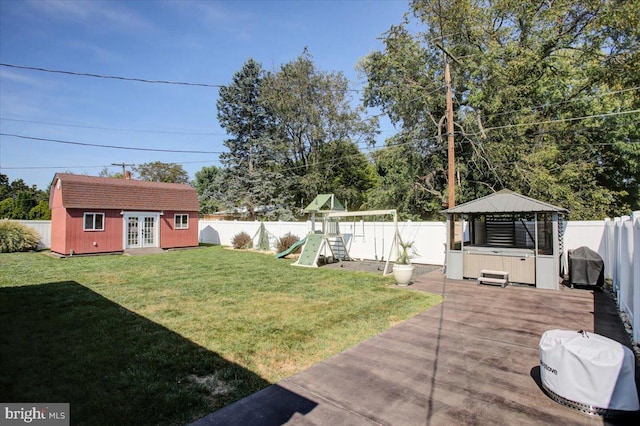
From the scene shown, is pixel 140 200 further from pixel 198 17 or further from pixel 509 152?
→ pixel 509 152

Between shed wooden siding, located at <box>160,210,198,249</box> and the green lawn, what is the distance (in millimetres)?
A: 8301

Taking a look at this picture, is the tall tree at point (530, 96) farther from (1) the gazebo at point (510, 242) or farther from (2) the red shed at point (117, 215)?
(2) the red shed at point (117, 215)

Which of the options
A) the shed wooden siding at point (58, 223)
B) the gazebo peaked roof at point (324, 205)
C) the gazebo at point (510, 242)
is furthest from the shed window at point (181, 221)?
the gazebo at point (510, 242)

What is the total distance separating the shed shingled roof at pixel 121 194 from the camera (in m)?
15.1

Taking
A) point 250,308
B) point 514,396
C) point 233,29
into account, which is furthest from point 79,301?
point 233,29

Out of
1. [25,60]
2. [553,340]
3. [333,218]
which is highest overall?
[25,60]

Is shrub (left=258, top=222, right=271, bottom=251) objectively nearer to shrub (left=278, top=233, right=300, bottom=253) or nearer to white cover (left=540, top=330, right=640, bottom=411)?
shrub (left=278, top=233, right=300, bottom=253)

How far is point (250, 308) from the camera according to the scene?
625 cm

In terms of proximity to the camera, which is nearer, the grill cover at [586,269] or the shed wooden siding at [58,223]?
the grill cover at [586,269]

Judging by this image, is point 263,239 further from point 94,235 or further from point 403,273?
point 403,273

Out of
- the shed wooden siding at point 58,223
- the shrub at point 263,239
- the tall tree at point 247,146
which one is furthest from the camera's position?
the tall tree at point 247,146

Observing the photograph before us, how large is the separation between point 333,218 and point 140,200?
35.4ft

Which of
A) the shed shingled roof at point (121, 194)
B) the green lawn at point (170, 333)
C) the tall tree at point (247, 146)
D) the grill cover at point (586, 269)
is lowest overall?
the green lawn at point (170, 333)

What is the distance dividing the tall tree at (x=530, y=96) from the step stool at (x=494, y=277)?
7.51 meters
